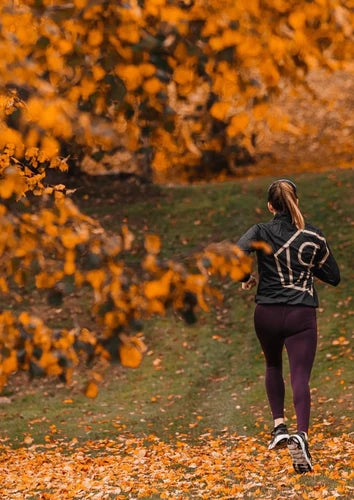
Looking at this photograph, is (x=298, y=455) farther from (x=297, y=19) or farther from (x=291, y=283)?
(x=297, y=19)

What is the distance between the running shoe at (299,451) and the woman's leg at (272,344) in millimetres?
589

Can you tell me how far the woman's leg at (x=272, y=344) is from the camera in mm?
5512

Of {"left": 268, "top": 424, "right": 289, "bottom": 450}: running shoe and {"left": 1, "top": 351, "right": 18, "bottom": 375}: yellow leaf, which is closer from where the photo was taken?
{"left": 1, "top": 351, "right": 18, "bottom": 375}: yellow leaf

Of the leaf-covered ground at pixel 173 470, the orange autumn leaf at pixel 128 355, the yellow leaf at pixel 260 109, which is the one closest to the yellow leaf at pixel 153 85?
the yellow leaf at pixel 260 109

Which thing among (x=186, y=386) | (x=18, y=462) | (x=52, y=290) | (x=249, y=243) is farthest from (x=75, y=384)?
(x=52, y=290)

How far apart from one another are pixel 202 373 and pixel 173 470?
4580 mm

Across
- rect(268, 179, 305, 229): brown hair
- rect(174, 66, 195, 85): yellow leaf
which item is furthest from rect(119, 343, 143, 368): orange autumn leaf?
rect(268, 179, 305, 229): brown hair

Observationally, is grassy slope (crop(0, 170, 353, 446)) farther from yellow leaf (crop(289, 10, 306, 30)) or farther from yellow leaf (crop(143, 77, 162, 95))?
yellow leaf (crop(143, 77, 162, 95))

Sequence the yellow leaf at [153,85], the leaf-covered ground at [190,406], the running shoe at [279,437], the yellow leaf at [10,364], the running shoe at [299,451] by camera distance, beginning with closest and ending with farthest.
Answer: the yellow leaf at [153,85] < the yellow leaf at [10,364] < the running shoe at [299,451] < the running shoe at [279,437] < the leaf-covered ground at [190,406]

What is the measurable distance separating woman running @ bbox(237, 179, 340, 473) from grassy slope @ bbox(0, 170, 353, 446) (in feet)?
7.97

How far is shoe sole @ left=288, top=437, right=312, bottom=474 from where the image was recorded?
513cm

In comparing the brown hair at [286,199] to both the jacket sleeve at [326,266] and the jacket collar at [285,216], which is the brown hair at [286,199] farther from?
the jacket sleeve at [326,266]

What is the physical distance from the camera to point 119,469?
6.74 meters

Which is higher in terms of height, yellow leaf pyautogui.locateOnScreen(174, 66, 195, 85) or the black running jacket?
yellow leaf pyautogui.locateOnScreen(174, 66, 195, 85)
